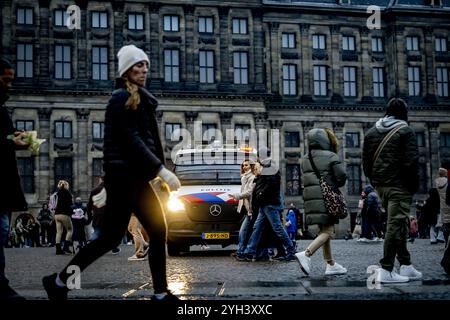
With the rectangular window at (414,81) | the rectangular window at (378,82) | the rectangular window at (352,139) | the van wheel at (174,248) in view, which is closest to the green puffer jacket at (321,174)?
the van wheel at (174,248)

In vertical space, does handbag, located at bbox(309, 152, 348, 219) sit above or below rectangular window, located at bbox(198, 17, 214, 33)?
below

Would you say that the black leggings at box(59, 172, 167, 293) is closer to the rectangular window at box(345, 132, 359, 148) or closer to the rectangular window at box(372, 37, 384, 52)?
the rectangular window at box(345, 132, 359, 148)

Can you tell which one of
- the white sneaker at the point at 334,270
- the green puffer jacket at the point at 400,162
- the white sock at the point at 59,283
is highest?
the green puffer jacket at the point at 400,162

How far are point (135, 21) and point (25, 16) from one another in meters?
6.73

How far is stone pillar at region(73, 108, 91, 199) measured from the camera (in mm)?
43938

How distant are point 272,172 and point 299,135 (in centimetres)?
3768

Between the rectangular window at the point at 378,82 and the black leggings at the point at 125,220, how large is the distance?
4793cm

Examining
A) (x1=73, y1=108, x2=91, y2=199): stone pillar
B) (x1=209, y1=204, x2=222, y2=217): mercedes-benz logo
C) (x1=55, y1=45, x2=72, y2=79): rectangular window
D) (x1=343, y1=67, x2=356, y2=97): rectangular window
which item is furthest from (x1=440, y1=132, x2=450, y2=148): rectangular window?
(x1=209, y1=204, x2=222, y2=217): mercedes-benz logo

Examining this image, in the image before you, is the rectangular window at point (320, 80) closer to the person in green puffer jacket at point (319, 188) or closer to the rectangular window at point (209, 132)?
the rectangular window at point (209, 132)

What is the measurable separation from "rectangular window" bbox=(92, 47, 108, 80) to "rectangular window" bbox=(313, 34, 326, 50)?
14736 mm

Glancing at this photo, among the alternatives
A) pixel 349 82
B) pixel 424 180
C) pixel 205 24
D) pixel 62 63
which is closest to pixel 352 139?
pixel 349 82

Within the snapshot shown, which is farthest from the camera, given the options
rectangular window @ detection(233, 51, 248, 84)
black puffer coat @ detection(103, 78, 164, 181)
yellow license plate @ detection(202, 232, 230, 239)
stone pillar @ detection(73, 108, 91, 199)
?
rectangular window @ detection(233, 51, 248, 84)

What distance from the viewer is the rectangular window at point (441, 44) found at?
5300cm

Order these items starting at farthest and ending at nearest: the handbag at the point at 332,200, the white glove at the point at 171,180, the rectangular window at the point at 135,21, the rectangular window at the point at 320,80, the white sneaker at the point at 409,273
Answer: the rectangular window at the point at 320,80, the rectangular window at the point at 135,21, the handbag at the point at 332,200, the white sneaker at the point at 409,273, the white glove at the point at 171,180
